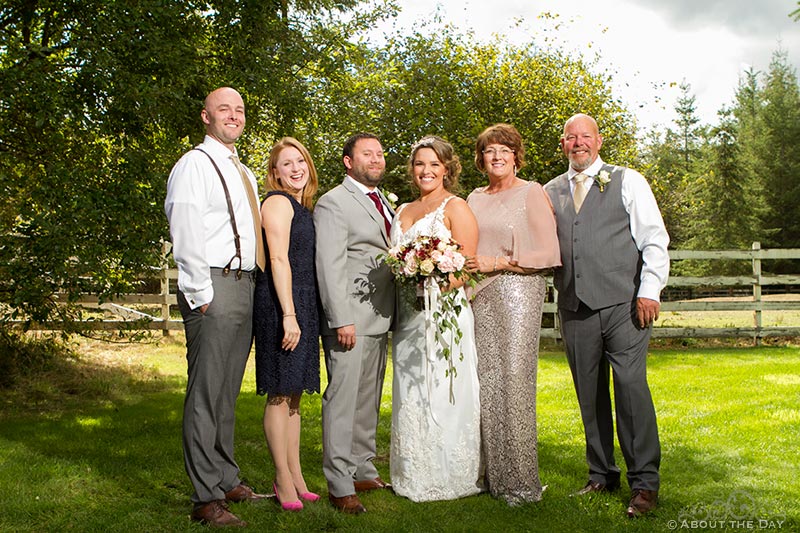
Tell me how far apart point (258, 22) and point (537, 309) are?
474 cm

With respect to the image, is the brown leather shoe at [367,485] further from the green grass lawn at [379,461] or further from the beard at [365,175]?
the beard at [365,175]

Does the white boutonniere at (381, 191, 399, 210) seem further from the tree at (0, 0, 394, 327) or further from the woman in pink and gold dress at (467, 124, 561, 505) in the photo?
the tree at (0, 0, 394, 327)

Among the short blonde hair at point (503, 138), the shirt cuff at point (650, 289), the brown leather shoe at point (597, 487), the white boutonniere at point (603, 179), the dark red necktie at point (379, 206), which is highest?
the short blonde hair at point (503, 138)

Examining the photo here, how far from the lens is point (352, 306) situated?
191 inches

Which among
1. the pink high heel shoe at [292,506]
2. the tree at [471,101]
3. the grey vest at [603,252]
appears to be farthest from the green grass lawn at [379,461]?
the tree at [471,101]

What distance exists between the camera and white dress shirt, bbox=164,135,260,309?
4.14 meters

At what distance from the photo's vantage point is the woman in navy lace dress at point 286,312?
4547mm

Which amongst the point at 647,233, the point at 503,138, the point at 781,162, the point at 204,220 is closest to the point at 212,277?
the point at 204,220

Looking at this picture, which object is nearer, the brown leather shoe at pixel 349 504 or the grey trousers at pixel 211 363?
the grey trousers at pixel 211 363

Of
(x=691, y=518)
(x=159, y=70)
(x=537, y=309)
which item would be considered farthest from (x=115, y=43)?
(x=691, y=518)

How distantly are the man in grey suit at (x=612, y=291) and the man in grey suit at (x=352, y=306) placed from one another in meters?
1.22

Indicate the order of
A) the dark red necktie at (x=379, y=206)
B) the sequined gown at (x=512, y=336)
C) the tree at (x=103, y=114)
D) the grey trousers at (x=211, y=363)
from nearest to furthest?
the grey trousers at (x=211, y=363)
the sequined gown at (x=512, y=336)
the dark red necktie at (x=379, y=206)
the tree at (x=103, y=114)

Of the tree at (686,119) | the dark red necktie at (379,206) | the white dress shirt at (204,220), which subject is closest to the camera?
the white dress shirt at (204,220)

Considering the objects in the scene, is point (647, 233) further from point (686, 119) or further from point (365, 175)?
point (686, 119)
